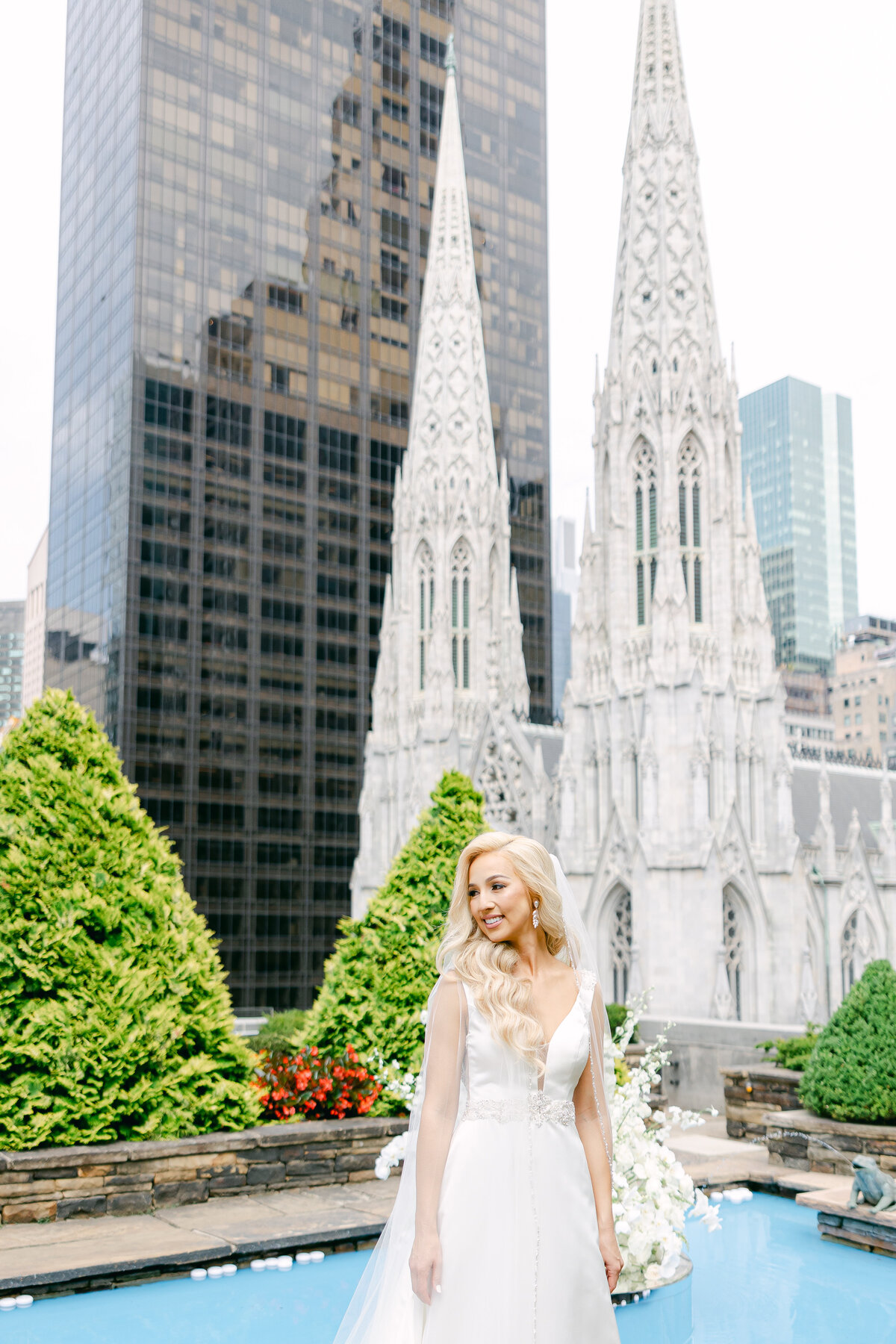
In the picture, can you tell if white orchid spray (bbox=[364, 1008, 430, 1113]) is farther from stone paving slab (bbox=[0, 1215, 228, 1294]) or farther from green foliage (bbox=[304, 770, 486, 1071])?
stone paving slab (bbox=[0, 1215, 228, 1294])

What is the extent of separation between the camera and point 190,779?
259ft

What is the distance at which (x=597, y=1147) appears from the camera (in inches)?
210

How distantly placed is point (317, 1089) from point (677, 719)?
30590mm

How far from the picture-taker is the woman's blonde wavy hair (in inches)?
201

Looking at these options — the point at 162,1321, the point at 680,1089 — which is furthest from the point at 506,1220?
the point at 680,1089

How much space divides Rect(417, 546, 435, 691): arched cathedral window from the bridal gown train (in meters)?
50.7

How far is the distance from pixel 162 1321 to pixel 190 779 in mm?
72123

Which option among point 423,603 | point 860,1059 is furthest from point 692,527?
point 860,1059

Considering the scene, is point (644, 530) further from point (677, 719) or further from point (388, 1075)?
point (388, 1075)

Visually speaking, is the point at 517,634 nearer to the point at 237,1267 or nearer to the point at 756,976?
the point at 756,976

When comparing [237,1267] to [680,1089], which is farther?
[680,1089]

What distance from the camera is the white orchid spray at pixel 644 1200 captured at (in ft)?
25.4

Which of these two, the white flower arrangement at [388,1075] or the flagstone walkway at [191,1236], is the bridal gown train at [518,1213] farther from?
the white flower arrangement at [388,1075]

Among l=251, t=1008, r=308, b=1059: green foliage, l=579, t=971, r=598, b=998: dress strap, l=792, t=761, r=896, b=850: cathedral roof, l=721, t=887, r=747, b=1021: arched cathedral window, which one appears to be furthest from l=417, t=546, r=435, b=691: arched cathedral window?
l=579, t=971, r=598, b=998: dress strap
